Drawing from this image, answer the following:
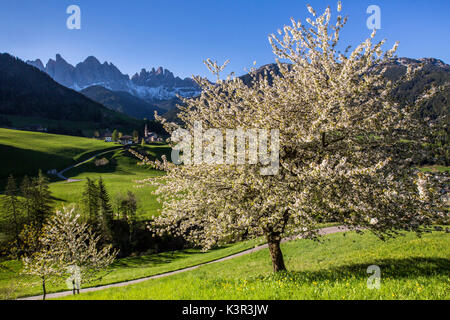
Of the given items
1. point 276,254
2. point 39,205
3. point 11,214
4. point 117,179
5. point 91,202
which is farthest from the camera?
point 117,179

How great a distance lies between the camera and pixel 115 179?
9288 centimetres

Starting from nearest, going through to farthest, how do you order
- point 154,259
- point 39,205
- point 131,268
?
point 131,268, point 154,259, point 39,205

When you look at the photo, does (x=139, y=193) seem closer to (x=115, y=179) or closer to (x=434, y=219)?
(x=115, y=179)

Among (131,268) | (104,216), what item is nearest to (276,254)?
(131,268)

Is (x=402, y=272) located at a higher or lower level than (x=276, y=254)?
higher

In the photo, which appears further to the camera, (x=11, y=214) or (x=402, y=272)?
(x=11, y=214)

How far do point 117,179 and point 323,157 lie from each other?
9507 cm

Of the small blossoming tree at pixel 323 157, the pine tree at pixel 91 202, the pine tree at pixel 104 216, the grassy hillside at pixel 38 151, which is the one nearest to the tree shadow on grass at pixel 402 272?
the small blossoming tree at pixel 323 157

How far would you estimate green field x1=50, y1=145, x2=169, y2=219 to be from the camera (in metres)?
67.3

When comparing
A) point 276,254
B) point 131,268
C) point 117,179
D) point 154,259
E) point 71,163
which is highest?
point 71,163

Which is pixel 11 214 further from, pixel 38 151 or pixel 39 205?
pixel 38 151

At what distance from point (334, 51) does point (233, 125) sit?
4.99 meters

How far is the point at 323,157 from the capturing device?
955 cm

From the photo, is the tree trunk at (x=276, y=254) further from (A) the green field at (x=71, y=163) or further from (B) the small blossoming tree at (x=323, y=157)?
(A) the green field at (x=71, y=163)
